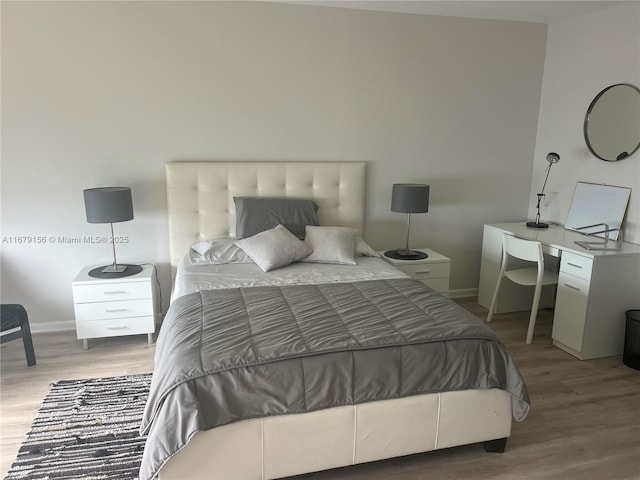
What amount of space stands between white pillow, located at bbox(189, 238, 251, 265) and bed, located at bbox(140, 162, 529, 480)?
1.82 ft

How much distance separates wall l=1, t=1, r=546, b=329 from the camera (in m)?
3.25

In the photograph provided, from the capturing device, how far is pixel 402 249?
393 cm

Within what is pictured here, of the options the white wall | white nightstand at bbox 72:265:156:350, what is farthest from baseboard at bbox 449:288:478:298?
white nightstand at bbox 72:265:156:350

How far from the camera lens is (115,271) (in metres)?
3.32

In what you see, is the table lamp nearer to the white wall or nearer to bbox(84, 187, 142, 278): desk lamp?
the white wall

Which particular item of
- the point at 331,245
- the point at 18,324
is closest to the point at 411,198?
the point at 331,245

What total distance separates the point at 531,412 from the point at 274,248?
183cm

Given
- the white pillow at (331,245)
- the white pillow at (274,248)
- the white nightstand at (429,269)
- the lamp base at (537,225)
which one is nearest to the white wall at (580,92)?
the lamp base at (537,225)

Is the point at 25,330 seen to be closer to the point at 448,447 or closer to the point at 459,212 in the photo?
the point at 448,447

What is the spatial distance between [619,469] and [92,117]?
149 inches

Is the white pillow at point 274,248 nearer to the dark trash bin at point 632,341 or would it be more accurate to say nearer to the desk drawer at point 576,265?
the desk drawer at point 576,265

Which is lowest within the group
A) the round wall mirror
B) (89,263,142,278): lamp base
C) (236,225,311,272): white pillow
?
(89,263,142,278): lamp base

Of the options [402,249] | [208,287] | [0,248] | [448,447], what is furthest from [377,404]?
[0,248]

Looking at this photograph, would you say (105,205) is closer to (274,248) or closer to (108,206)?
(108,206)
